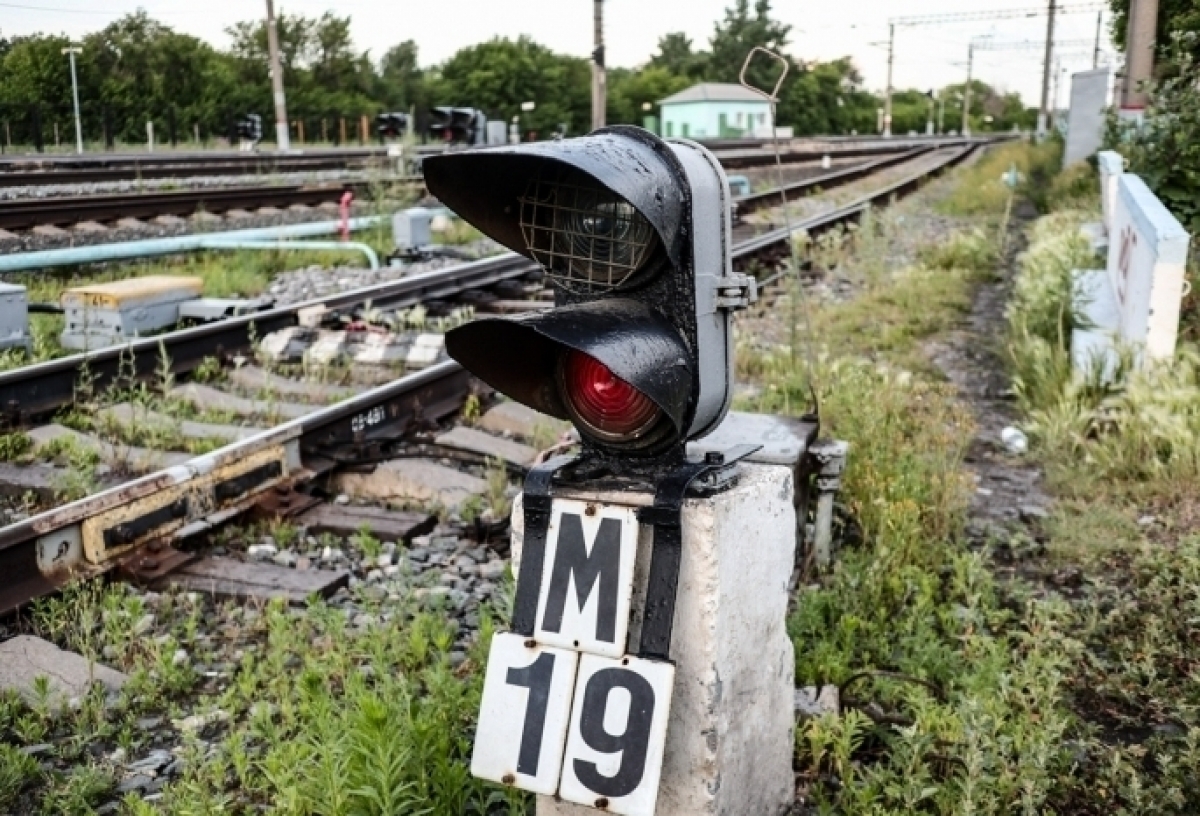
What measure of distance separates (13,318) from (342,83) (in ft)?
148

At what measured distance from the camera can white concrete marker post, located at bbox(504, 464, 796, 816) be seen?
215cm

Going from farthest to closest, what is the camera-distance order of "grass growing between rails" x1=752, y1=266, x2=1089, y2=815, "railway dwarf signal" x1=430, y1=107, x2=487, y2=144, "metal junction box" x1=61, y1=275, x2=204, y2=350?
1. "railway dwarf signal" x1=430, y1=107, x2=487, y2=144
2. "metal junction box" x1=61, y1=275, x2=204, y2=350
3. "grass growing between rails" x1=752, y1=266, x2=1089, y2=815

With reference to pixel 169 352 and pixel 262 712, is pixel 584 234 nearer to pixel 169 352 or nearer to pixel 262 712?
pixel 262 712

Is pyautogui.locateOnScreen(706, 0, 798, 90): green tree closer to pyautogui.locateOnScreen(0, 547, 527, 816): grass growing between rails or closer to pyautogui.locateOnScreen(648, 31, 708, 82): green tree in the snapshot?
pyautogui.locateOnScreen(648, 31, 708, 82): green tree

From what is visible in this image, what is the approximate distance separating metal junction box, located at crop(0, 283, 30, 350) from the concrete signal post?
5.47 metres

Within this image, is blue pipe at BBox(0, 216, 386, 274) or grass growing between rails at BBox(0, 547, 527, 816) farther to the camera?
blue pipe at BBox(0, 216, 386, 274)

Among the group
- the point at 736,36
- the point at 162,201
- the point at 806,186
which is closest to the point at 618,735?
the point at 162,201

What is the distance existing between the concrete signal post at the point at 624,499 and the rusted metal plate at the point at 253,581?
1753mm

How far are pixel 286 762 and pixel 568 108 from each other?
60156 millimetres

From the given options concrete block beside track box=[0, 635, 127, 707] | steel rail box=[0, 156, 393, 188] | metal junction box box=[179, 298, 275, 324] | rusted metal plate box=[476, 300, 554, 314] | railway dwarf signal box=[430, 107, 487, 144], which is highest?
railway dwarf signal box=[430, 107, 487, 144]

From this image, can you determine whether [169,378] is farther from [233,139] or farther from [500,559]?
[233,139]

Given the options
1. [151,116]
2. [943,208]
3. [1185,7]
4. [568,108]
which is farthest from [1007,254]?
[568,108]

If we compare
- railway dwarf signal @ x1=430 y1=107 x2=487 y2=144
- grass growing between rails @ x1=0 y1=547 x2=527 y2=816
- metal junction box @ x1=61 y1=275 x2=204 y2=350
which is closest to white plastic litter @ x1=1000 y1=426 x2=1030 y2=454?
grass growing between rails @ x1=0 y1=547 x2=527 y2=816

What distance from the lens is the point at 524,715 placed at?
7.35 ft
